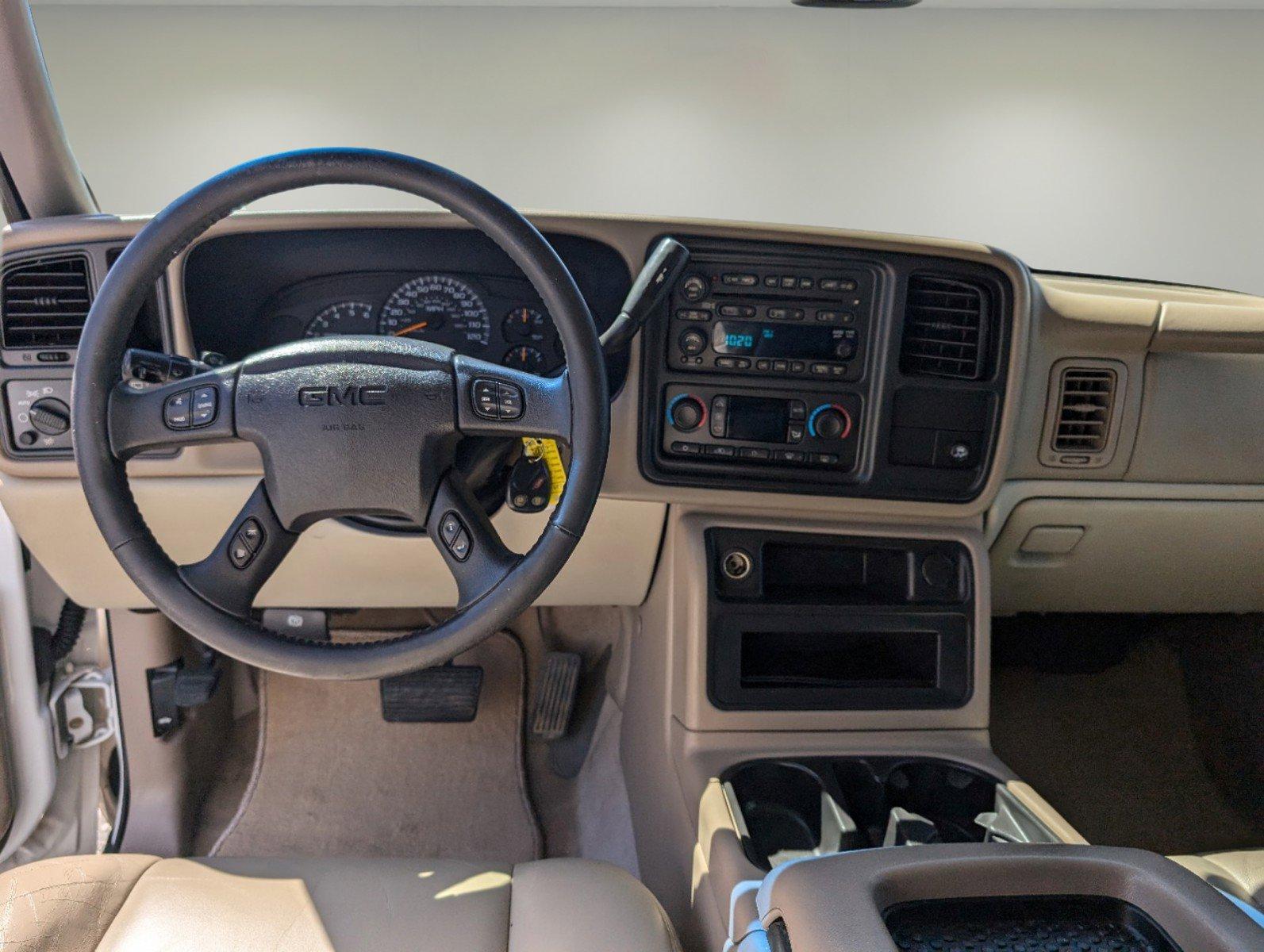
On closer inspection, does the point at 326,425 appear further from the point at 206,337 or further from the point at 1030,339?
the point at 1030,339

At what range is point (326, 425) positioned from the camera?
0.91 m

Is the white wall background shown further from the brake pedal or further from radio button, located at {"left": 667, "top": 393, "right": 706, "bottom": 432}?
radio button, located at {"left": 667, "top": 393, "right": 706, "bottom": 432}

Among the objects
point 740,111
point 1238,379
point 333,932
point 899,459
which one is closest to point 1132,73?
point 740,111

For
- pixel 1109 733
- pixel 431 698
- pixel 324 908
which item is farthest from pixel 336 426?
pixel 1109 733

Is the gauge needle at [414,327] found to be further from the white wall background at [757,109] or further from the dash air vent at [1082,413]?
the white wall background at [757,109]

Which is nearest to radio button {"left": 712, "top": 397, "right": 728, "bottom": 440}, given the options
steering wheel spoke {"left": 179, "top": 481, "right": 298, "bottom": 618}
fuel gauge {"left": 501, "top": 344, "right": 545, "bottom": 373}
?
fuel gauge {"left": 501, "top": 344, "right": 545, "bottom": 373}

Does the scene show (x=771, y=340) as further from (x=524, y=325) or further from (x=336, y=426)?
(x=336, y=426)

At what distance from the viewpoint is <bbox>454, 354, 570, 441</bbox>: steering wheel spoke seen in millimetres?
927

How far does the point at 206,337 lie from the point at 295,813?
97 cm

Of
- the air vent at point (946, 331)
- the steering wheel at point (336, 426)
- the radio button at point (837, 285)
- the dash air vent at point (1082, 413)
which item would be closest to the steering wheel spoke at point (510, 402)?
the steering wheel at point (336, 426)

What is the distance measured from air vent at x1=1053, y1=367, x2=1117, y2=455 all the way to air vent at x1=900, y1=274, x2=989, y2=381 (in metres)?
0.21

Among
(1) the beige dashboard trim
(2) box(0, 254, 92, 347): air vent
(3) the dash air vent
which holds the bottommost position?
(1) the beige dashboard trim

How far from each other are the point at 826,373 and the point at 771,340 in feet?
0.30

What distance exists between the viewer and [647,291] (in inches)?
43.8
